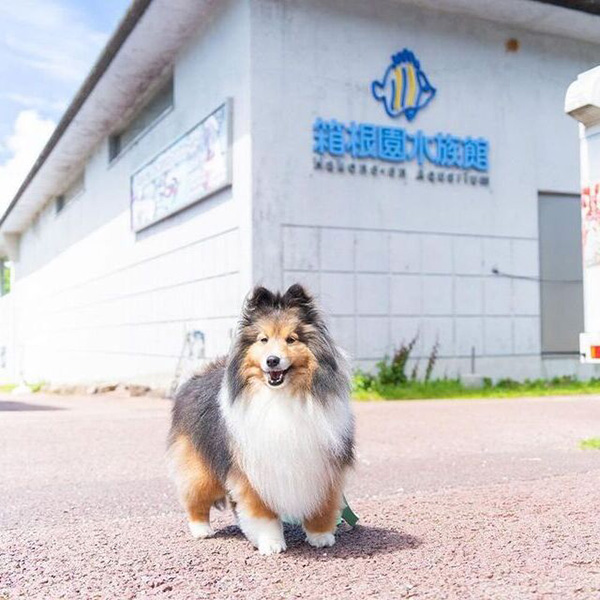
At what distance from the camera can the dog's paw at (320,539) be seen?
4.02m

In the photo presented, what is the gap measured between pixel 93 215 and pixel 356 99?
1387 centimetres

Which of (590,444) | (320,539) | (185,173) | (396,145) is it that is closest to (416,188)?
(396,145)

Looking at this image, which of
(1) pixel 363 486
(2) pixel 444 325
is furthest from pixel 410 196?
(1) pixel 363 486

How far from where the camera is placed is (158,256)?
60.5ft

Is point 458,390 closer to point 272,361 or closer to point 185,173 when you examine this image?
point 185,173

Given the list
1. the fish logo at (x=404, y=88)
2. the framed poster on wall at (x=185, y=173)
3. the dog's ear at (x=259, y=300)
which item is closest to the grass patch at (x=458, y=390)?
the framed poster on wall at (x=185, y=173)

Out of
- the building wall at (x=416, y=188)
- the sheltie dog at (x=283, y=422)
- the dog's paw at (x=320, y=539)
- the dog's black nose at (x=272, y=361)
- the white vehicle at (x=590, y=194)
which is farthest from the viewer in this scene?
the building wall at (x=416, y=188)

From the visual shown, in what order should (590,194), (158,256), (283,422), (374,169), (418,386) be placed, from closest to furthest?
(283,422), (590,194), (418,386), (374,169), (158,256)

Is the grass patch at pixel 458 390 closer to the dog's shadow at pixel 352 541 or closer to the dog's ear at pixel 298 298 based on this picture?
the dog's shadow at pixel 352 541

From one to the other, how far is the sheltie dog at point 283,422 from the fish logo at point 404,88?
1121 cm

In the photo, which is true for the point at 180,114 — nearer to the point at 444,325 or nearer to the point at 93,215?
the point at 444,325

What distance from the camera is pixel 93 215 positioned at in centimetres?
2552

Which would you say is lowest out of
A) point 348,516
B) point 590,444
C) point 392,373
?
point 590,444

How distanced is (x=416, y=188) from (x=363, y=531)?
10905 millimetres
